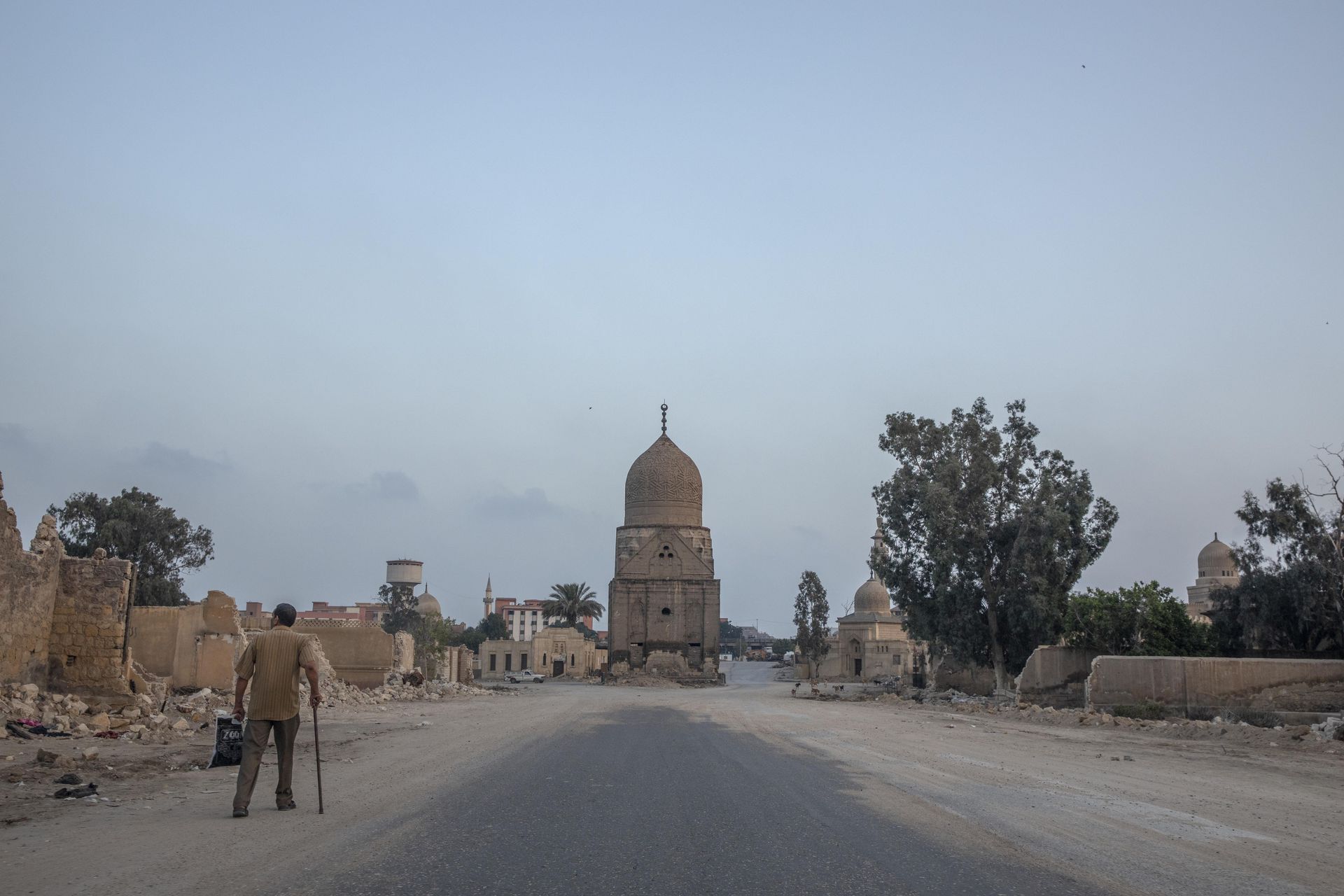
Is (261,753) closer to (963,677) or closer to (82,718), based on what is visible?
(82,718)

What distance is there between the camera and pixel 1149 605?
25.9 meters

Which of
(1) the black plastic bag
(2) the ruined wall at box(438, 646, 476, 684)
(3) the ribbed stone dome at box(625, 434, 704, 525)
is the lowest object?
(2) the ruined wall at box(438, 646, 476, 684)

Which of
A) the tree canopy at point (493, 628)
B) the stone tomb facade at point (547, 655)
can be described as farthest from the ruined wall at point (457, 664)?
the tree canopy at point (493, 628)

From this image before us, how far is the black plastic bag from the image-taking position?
31.4ft

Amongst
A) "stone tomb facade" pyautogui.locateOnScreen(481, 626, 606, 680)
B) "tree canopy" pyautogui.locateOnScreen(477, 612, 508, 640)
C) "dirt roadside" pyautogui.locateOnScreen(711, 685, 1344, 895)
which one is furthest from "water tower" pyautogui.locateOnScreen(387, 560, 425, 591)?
"dirt roadside" pyautogui.locateOnScreen(711, 685, 1344, 895)

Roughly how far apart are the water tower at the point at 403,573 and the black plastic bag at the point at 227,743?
9149 cm

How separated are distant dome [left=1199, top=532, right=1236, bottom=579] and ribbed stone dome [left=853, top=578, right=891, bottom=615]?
76.7ft

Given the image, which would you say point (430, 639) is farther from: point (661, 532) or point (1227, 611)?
point (1227, 611)

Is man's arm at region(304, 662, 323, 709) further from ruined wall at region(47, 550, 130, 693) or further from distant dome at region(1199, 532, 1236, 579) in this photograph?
→ distant dome at region(1199, 532, 1236, 579)

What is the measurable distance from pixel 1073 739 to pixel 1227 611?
14812mm

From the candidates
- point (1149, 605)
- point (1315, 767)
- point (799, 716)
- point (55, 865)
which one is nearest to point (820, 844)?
point (55, 865)

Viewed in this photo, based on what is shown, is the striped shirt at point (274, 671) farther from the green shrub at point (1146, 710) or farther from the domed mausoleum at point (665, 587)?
the domed mausoleum at point (665, 587)

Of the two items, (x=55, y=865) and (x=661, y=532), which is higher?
(x=661, y=532)

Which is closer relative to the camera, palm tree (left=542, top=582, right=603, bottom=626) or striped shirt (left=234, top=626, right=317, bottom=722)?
striped shirt (left=234, top=626, right=317, bottom=722)
